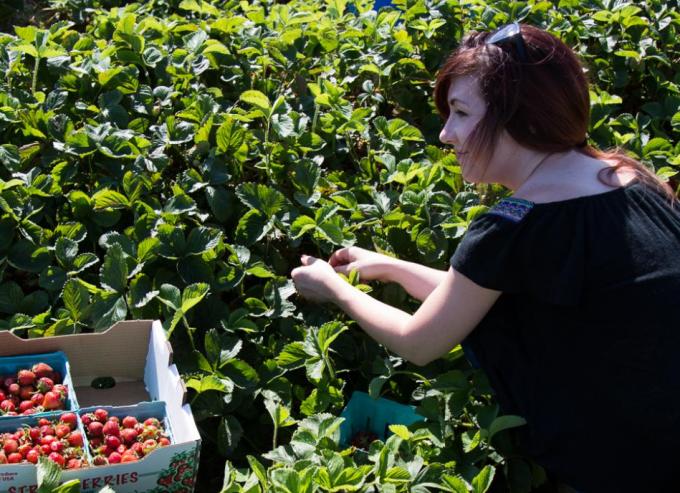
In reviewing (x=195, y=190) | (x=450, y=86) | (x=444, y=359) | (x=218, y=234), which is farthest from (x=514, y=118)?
(x=195, y=190)

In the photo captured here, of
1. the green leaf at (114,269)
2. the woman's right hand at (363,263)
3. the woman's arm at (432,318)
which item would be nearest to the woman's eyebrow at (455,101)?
the woman's arm at (432,318)

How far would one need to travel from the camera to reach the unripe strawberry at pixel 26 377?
2002 millimetres

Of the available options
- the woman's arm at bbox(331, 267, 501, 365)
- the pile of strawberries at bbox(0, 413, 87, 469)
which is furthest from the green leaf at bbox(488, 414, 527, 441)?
the pile of strawberries at bbox(0, 413, 87, 469)

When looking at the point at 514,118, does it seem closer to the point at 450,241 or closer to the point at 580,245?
the point at 580,245

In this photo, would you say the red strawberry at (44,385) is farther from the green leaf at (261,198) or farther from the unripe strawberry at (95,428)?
the green leaf at (261,198)

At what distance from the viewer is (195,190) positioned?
2.54 meters

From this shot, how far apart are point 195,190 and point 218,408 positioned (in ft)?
2.30

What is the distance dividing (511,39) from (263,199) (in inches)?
34.0

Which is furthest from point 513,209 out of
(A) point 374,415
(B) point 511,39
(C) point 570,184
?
(A) point 374,415

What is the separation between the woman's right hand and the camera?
7.46 ft

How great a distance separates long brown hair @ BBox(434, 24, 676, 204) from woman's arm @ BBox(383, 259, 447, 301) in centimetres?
40

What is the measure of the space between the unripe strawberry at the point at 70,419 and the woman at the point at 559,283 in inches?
27.3

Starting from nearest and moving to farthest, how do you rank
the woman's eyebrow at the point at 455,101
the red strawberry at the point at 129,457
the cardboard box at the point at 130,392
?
the cardboard box at the point at 130,392 < the red strawberry at the point at 129,457 < the woman's eyebrow at the point at 455,101

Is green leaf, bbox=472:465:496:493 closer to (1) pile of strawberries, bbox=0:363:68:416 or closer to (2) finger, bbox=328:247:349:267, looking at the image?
(2) finger, bbox=328:247:349:267
